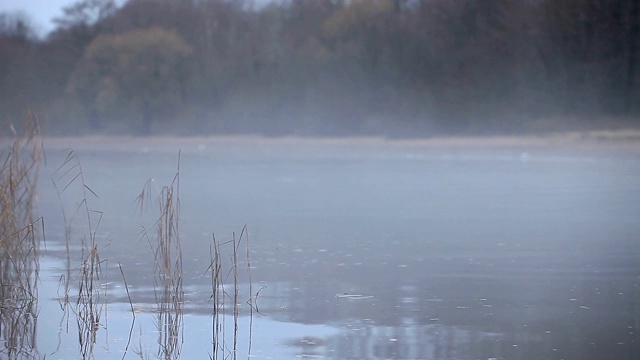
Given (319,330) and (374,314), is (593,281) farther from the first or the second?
(319,330)

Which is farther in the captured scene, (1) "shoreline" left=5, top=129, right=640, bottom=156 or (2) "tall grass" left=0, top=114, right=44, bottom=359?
(1) "shoreline" left=5, top=129, right=640, bottom=156

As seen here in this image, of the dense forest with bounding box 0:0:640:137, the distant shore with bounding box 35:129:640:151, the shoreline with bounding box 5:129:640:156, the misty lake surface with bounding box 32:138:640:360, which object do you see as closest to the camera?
the misty lake surface with bounding box 32:138:640:360

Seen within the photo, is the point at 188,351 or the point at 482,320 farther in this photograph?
the point at 482,320

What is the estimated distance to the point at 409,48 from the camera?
2831 centimetres

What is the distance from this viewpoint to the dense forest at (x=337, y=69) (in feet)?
81.0

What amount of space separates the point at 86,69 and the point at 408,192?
16993 mm

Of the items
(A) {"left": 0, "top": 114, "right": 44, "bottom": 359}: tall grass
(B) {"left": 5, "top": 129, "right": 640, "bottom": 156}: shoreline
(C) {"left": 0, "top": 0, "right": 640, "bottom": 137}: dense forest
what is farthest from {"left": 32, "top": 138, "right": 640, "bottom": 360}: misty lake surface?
(C) {"left": 0, "top": 0, "right": 640, "bottom": 137}: dense forest

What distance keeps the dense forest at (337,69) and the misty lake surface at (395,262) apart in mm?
8789

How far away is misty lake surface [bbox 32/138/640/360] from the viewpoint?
16.4 ft

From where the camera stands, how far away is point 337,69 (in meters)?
28.4

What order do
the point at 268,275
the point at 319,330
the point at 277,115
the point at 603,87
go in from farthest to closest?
the point at 277,115, the point at 603,87, the point at 268,275, the point at 319,330

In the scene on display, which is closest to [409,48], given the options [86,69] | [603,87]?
[603,87]

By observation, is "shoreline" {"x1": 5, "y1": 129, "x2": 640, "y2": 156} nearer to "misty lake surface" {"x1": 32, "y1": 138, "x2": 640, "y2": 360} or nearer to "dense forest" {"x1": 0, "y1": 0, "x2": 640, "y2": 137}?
"dense forest" {"x1": 0, "y1": 0, "x2": 640, "y2": 137}

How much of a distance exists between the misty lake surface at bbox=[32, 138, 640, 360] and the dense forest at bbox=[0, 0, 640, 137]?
28.8ft
